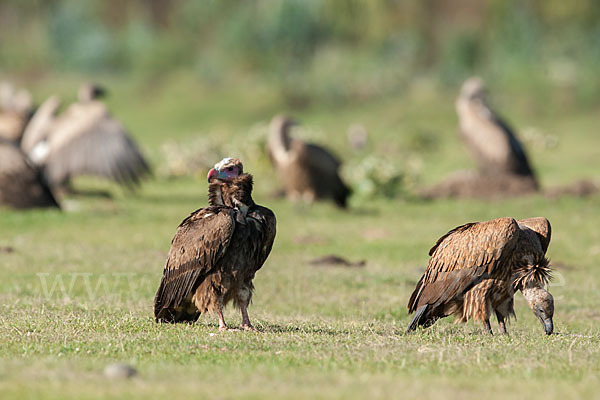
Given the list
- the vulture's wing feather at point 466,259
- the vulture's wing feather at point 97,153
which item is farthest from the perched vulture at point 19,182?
the vulture's wing feather at point 466,259

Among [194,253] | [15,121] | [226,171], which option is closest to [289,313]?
[226,171]

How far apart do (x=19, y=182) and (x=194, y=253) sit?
1127cm

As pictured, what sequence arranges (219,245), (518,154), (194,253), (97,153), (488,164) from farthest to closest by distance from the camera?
(488,164), (518,154), (97,153), (194,253), (219,245)

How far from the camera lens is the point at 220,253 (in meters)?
8.14

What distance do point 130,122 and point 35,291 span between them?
122 ft

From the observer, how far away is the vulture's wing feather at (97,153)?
19.2 metres

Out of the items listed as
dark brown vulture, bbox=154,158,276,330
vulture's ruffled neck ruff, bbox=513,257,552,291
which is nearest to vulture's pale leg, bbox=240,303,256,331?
dark brown vulture, bbox=154,158,276,330

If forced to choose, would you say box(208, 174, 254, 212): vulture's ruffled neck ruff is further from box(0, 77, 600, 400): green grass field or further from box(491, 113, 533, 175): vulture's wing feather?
box(491, 113, 533, 175): vulture's wing feather

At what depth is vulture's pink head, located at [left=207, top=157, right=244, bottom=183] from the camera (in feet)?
28.2

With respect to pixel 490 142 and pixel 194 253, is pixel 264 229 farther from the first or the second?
pixel 490 142

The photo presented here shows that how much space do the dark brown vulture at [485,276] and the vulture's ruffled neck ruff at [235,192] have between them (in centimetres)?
178

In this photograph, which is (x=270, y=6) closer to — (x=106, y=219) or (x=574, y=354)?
(x=106, y=219)

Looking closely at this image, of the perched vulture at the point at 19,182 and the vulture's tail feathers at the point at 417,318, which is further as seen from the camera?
the perched vulture at the point at 19,182

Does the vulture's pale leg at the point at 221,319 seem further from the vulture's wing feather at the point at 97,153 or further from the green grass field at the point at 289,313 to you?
the vulture's wing feather at the point at 97,153
